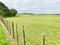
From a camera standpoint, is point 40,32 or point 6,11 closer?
point 40,32

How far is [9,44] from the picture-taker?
48.6ft

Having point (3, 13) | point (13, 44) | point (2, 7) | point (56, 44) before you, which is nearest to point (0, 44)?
point (13, 44)

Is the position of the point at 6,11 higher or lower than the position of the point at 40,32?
lower

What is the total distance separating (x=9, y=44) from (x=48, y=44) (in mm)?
2654

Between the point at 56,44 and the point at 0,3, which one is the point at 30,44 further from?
the point at 0,3

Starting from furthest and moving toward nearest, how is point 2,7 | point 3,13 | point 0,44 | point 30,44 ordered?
point 2,7, point 3,13, point 0,44, point 30,44

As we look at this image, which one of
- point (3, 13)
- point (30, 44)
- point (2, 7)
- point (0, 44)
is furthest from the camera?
point (2, 7)

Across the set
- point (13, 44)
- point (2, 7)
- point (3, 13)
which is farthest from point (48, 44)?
point (2, 7)

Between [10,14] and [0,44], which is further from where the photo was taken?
[10,14]

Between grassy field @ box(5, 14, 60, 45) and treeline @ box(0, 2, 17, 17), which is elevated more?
grassy field @ box(5, 14, 60, 45)

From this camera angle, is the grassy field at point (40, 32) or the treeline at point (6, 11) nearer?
the grassy field at point (40, 32)

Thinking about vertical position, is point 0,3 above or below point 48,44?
below

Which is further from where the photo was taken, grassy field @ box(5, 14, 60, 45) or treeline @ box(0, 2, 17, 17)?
treeline @ box(0, 2, 17, 17)

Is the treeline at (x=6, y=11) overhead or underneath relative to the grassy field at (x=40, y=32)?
underneath
